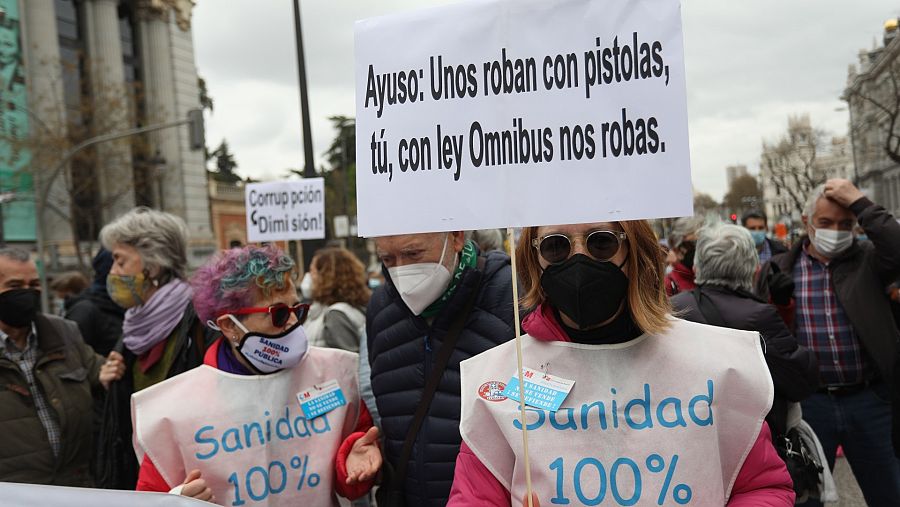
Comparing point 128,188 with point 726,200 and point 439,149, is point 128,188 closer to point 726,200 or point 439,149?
point 439,149

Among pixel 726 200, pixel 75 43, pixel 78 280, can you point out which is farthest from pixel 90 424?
pixel 726 200

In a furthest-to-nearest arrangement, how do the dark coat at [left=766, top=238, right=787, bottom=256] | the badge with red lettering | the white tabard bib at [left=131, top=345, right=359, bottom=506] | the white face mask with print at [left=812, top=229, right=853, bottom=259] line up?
the dark coat at [left=766, top=238, right=787, bottom=256] → the white face mask with print at [left=812, top=229, right=853, bottom=259] → the badge with red lettering → the white tabard bib at [left=131, top=345, right=359, bottom=506]

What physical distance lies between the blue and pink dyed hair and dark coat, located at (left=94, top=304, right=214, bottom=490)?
49 cm

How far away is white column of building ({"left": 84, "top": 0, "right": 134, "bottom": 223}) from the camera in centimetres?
2645

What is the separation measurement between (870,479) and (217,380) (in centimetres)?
326

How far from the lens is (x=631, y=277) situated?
1953 mm

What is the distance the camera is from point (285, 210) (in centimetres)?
716

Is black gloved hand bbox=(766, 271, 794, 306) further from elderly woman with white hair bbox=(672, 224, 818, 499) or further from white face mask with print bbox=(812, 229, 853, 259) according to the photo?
elderly woman with white hair bbox=(672, 224, 818, 499)

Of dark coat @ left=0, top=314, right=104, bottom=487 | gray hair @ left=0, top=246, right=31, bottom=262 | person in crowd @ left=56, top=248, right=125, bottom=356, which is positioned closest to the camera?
dark coat @ left=0, top=314, right=104, bottom=487

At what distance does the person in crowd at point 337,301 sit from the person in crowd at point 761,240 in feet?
11.8

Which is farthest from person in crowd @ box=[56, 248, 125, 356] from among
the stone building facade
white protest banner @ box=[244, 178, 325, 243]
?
the stone building facade

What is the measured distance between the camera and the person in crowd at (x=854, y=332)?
385 cm

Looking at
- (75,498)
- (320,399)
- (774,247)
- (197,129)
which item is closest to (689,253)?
(774,247)

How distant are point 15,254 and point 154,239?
60 cm
